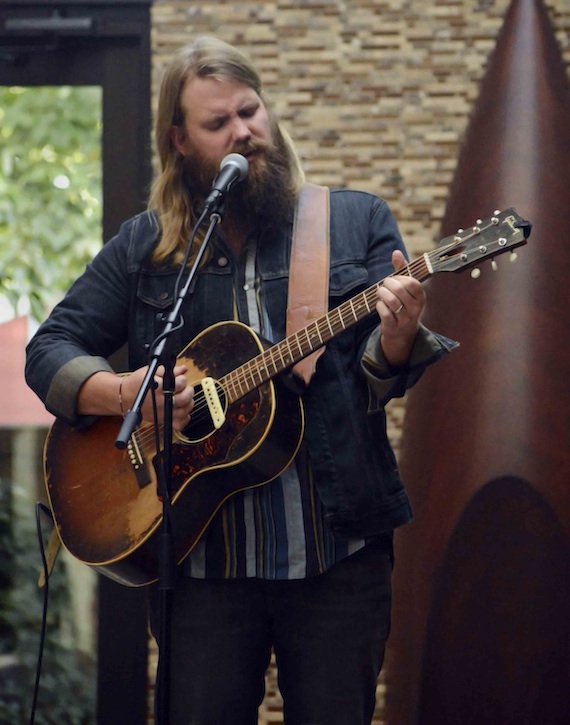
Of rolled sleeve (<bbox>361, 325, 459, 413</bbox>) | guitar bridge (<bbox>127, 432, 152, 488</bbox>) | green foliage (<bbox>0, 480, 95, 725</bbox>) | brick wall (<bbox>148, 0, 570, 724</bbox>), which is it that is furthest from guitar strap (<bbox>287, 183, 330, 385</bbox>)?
green foliage (<bbox>0, 480, 95, 725</bbox>)

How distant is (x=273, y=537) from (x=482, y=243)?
68 cm

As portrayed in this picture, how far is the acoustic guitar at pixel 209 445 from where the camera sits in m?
1.90

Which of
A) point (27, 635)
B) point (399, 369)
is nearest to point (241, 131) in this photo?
point (399, 369)

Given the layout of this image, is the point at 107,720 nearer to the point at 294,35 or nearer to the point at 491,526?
the point at 491,526

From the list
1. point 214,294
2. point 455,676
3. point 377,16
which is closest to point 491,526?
point 455,676

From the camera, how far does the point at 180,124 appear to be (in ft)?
7.49

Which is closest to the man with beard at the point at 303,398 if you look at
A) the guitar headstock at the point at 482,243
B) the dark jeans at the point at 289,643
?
the dark jeans at the point at 289,643

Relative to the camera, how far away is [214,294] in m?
2.10

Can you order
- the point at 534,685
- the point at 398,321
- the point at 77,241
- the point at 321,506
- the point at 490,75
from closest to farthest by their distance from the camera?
the point at 398,321 < the point at 321,506 < the point at 534,685 < the point at 490,75 < the point at 77,241

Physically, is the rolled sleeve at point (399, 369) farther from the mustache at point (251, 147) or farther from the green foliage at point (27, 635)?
the green foliage at point (27, 635)

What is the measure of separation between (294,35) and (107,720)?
7.76ft

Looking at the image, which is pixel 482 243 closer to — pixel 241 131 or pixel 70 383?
pixel 241 131

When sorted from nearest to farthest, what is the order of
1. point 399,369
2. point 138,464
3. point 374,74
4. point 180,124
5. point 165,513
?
point 165,513 → point 399,369 → point 138,464 → point 180,124 → point 374,74

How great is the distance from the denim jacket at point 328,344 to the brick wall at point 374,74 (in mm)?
1208
